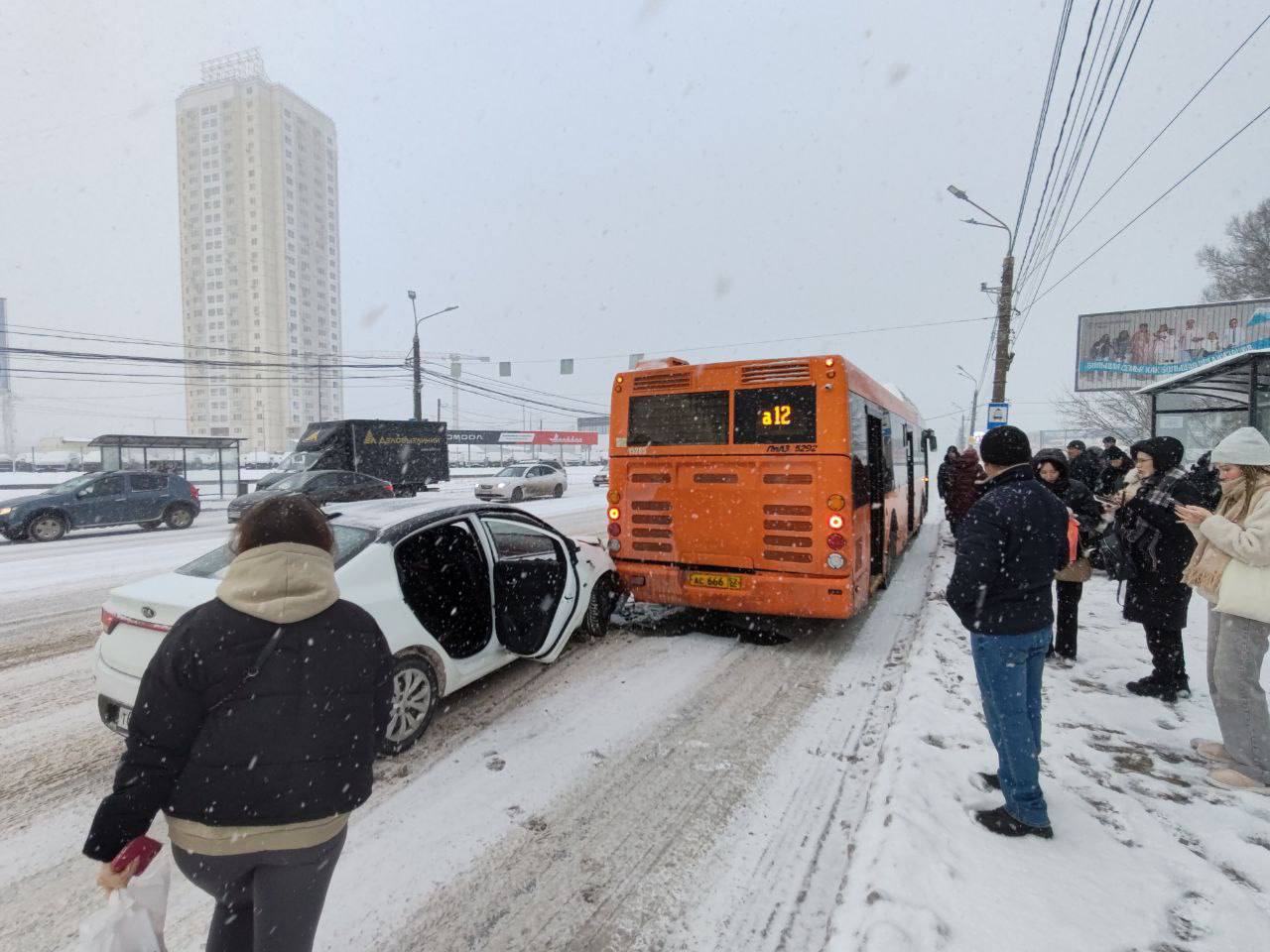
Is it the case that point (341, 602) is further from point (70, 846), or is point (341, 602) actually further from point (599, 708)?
point (599, 708)

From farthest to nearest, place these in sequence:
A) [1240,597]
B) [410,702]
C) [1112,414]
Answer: [1112,414]
[410,702]
[1240,597]

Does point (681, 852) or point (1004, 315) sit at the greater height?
point (1004, 315)

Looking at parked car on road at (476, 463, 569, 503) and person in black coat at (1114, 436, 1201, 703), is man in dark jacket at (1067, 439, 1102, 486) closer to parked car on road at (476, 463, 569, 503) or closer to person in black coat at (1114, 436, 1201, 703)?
person in black coat at (1114, 436, 1201, 703)

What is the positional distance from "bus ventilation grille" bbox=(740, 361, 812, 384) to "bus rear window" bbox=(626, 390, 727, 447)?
0.29 meters

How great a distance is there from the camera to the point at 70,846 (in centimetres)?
302

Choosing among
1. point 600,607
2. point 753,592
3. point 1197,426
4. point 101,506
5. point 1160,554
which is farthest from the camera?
point 101,506

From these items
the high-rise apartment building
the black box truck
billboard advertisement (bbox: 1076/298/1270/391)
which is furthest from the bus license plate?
the high-rise apartment building

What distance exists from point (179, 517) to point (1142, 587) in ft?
65.8

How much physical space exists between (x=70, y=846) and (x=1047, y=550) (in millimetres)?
4759

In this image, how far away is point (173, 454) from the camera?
2292 cm

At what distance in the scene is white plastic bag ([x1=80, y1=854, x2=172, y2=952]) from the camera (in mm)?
1488

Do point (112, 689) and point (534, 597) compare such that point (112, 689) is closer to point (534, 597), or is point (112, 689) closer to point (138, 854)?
point (138, 854)

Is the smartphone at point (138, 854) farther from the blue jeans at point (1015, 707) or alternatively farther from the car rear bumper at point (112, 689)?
the blue jeans at point (1015, 707)

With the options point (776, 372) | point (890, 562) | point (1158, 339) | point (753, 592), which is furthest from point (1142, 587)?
point (1158, 339)
